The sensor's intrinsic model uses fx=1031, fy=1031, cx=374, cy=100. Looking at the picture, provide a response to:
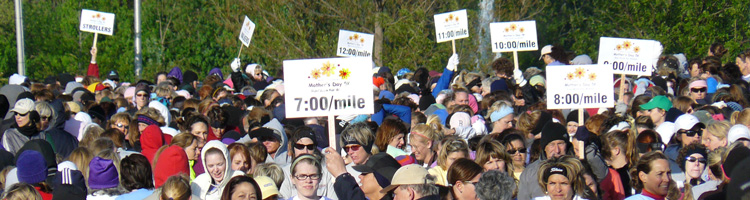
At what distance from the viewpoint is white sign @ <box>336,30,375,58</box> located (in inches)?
667

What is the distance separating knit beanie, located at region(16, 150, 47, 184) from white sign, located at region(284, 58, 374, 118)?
2.15 meters

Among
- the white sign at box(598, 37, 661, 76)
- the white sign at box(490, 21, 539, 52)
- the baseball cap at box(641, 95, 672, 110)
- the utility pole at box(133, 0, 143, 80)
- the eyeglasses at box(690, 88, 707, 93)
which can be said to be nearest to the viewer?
the baseball cap at box(641, 95, 672, 110)

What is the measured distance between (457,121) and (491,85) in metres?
2.77

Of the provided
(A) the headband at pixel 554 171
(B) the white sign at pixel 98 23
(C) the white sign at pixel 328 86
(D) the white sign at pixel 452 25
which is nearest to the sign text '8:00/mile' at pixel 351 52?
(D) the white sign at pixel 452 25

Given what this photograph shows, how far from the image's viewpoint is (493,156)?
26.5 feet

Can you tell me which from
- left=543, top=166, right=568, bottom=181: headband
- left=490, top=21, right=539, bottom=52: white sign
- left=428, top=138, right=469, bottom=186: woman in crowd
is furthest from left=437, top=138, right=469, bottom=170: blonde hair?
left=490, top=21, right=539, bottom=52: white sign

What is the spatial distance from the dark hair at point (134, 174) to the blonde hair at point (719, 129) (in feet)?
15.7

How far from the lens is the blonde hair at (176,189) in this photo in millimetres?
6621

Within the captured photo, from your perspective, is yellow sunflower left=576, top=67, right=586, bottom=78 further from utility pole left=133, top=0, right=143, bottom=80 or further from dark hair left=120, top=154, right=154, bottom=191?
utility pole left=133, top=0, right=143, bottom=80

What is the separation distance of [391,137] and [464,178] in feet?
6.67

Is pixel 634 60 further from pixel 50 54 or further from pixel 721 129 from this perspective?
pixel 50 54

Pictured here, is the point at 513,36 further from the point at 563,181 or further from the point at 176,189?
the point at 176,189

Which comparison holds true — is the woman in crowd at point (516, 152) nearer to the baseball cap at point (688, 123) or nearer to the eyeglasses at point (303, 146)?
the eyeglasses at point (303, 146)

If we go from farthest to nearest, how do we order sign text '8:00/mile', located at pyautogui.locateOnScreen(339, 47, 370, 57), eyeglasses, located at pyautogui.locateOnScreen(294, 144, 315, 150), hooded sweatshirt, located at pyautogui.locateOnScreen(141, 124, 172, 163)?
1. sign text '8:00/mile', located at pyautogui.locateOnScreen(339, 47, 370, 57)
2. hooded sweatshirt, located at pyautogui.locateOnScreen(141, 124, 172, 163)
3. eyeglasses, located at pyautogui.locateOnScreen(294, 144, 315, 150)
